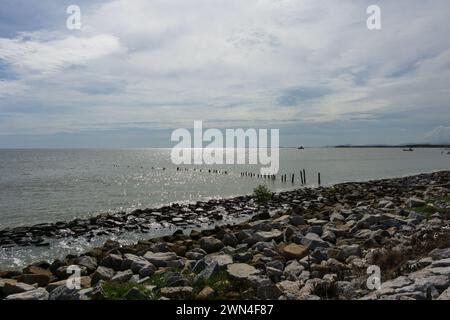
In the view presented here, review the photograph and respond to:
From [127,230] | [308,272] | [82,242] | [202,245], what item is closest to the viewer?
[308,272]

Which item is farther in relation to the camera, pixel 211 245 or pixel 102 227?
pixel 102 227

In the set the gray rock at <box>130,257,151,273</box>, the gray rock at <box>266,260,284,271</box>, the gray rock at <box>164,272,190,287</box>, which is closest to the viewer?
the gray rock at <box>164,272,190,287</box>

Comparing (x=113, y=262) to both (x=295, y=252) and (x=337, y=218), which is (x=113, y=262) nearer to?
(x=295, y=252)

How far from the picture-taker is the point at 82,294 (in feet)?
27.7

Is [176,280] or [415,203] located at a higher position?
[415,203]

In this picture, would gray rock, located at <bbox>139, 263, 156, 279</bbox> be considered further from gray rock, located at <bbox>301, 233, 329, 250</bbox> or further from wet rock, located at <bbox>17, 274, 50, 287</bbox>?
gray rock, located at <bbox>301, 233, 329, 250</bbox>

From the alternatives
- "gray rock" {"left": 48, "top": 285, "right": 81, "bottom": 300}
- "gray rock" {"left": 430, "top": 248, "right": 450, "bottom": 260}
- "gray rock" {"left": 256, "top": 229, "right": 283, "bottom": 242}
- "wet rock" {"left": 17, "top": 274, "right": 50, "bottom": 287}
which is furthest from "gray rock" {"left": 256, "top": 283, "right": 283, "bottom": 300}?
"wet rock" {"left": 17, "top": 274, "right": 50, "bottom": 287}

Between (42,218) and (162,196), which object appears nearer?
(42,218)

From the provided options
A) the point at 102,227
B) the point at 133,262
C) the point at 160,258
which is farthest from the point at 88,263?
the point at 102,227

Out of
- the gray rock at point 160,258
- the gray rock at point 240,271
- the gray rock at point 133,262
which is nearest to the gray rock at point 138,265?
the gray rock at point 133,262

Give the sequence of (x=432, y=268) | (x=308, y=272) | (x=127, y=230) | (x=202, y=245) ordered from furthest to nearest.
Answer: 1. (x=127, y=230)
2. (x=202, y=245)
3. (x=308, y=272)
4. (x=432, y=268)

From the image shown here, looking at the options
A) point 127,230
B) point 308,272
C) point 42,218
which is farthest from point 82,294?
point 42,218
